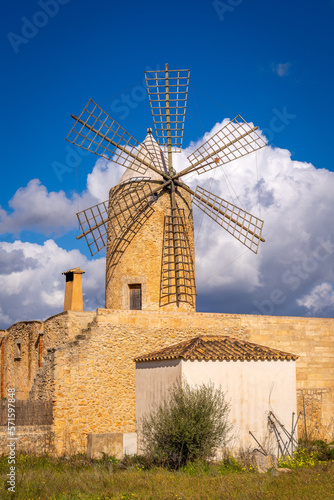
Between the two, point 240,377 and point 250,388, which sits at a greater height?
point 240,377

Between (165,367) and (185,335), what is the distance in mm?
2500

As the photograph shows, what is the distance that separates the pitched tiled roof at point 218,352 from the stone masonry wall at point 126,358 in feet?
2.94

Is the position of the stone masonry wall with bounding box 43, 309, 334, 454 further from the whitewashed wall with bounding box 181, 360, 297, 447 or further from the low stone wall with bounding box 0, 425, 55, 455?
the whitewashed wall with bounding box 181, 360, 297, 447

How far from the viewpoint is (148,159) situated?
1736 centimetres

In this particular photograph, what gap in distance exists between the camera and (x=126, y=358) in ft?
46.5

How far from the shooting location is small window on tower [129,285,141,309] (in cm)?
1661

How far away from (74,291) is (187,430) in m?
6.73

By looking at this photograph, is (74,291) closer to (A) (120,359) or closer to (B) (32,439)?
(A) (120,359)

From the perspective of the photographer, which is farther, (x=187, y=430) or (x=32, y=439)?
(x=32, y=439)

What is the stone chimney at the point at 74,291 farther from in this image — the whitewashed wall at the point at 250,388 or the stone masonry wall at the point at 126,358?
the whitewashed wall at the point at 250,388

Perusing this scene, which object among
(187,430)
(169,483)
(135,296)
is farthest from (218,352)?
(135,296)

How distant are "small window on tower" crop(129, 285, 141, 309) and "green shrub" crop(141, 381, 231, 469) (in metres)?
5.41

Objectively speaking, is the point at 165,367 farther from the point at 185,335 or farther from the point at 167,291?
the point at 167,291

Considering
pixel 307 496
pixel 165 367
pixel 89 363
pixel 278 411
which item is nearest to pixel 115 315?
pixel 89 363
